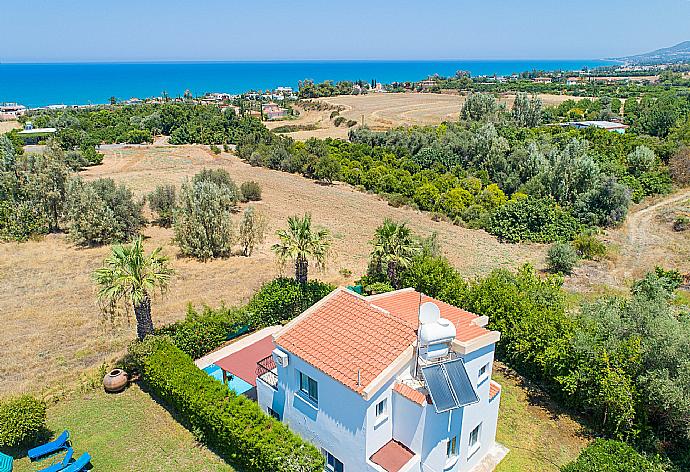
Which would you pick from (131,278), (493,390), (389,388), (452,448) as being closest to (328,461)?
(389,388)

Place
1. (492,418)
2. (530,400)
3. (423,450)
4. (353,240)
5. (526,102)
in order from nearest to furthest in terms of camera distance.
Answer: (423,450) < (492,418) < (530,400) < (353,240) < (526,102)

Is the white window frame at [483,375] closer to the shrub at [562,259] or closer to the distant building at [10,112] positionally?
the shrub at [562,259]

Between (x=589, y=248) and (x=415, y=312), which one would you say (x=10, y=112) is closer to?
(x=589, y=248)

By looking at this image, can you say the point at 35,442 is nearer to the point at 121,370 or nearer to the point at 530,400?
the point at 121,370

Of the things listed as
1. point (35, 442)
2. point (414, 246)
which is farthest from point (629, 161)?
point (35, 442)

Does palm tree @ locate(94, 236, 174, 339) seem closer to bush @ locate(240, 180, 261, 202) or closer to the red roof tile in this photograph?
the red roof tile
